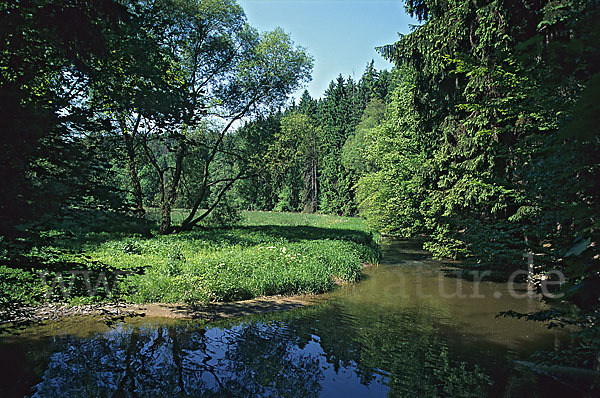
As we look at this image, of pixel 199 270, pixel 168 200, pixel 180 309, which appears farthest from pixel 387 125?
pixel 180 309

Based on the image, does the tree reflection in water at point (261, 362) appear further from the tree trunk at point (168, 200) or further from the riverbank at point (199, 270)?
the tree trunk at point (168, 200)

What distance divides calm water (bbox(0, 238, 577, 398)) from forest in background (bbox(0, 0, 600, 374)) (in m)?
1.76

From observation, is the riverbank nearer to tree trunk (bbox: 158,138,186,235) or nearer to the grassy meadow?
the grassy meadow

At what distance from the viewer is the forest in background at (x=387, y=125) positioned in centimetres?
303

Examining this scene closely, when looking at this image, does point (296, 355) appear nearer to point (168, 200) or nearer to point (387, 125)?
→ point (168, 200)

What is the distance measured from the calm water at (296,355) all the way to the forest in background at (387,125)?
1.76 metres

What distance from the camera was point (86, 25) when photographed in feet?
12.2

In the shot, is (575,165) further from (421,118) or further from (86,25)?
(421,118)

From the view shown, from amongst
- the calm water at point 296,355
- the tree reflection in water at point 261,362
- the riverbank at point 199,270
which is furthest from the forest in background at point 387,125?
the tree reflection in water at point 261,362

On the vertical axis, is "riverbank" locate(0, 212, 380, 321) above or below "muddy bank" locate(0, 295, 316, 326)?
above

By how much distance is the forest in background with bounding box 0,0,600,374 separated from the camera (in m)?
3.03

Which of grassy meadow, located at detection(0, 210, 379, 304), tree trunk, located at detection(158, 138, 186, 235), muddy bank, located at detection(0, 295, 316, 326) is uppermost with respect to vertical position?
tree trunk, located at detection(158, 138, 186, 235)

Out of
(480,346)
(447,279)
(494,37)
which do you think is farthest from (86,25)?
(447,279)

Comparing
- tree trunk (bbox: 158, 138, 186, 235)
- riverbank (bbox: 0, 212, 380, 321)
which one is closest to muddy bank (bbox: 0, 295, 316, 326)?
riverbank (bbox: 0, 212, 380, 321)
